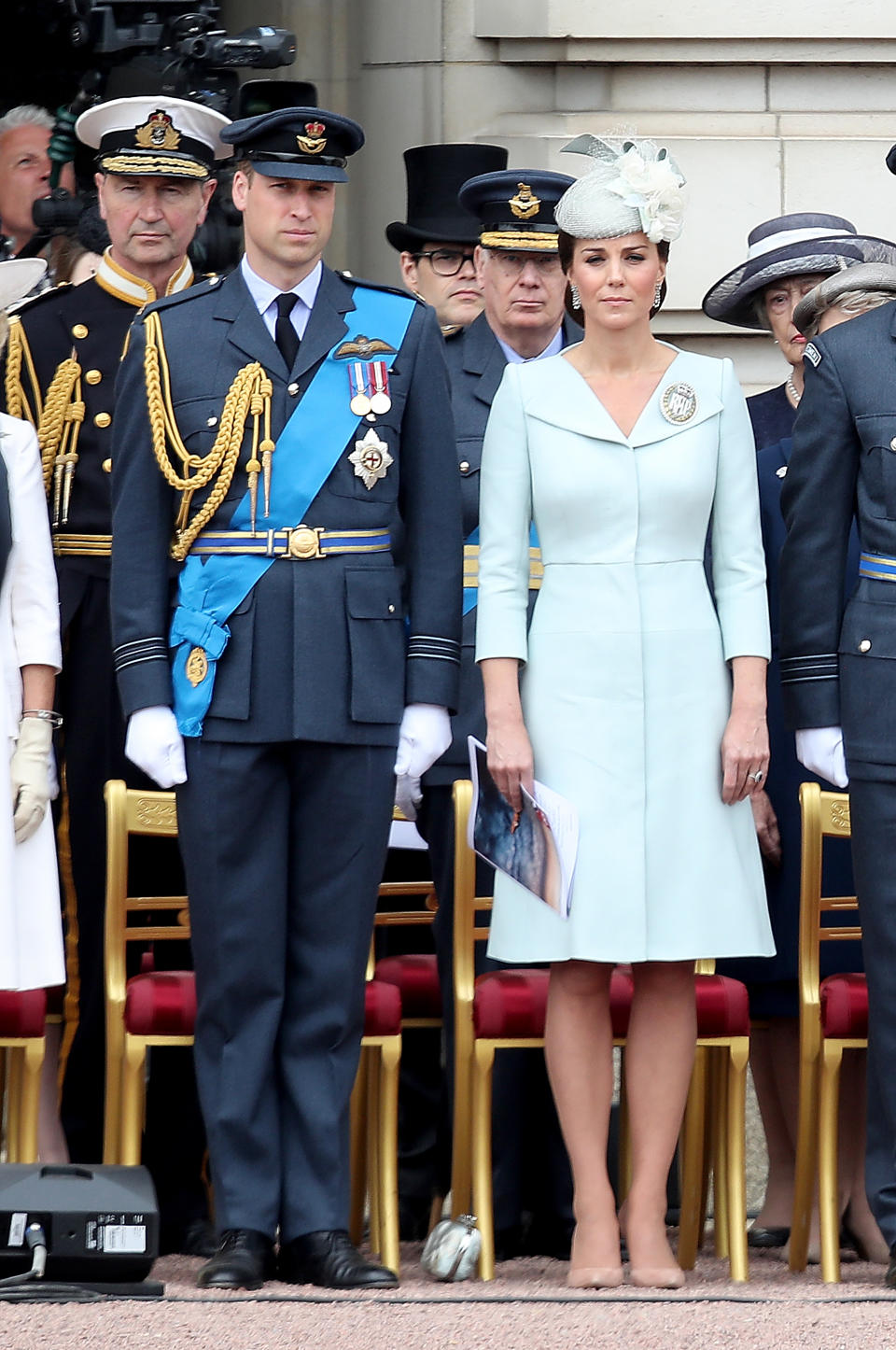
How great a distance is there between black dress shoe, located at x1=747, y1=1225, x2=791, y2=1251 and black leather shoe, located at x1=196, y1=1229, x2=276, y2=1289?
1246mm

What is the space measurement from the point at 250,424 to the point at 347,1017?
97cm

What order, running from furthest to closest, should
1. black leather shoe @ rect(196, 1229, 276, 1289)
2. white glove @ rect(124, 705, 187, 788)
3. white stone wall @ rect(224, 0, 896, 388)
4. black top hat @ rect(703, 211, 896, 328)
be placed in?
white stone wall @ rect(224, 0, 896, 388) → black top hat @ rect(703, 211, 896, 328) → white glove @ rect(124, 705, 187, 788) → black leather shoe @ rect(196, 1229, 276, 1289)

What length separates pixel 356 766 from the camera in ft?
15.6

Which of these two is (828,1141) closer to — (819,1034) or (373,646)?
(819,1034)

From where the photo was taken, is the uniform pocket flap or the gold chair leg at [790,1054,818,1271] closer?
the uniform pocket flap

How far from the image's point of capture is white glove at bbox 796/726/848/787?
4.93 metres

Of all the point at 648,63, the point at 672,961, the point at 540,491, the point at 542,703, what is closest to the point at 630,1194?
the point at 672,961

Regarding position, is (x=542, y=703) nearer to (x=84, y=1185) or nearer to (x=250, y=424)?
(x=250, y=424)

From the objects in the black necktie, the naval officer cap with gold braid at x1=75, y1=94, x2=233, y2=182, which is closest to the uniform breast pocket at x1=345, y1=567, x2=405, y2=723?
the black necktie

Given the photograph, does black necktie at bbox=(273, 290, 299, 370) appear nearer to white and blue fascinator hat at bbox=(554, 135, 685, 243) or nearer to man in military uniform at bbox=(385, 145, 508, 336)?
white and blue fascinator hat at bbox=(554, 135, 685, 243)

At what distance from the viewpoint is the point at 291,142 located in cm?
482

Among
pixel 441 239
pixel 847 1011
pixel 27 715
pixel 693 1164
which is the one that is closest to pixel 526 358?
pixel 441 239

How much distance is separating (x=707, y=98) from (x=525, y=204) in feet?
7.27

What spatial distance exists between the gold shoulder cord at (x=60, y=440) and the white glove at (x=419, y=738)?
0.98 metres
